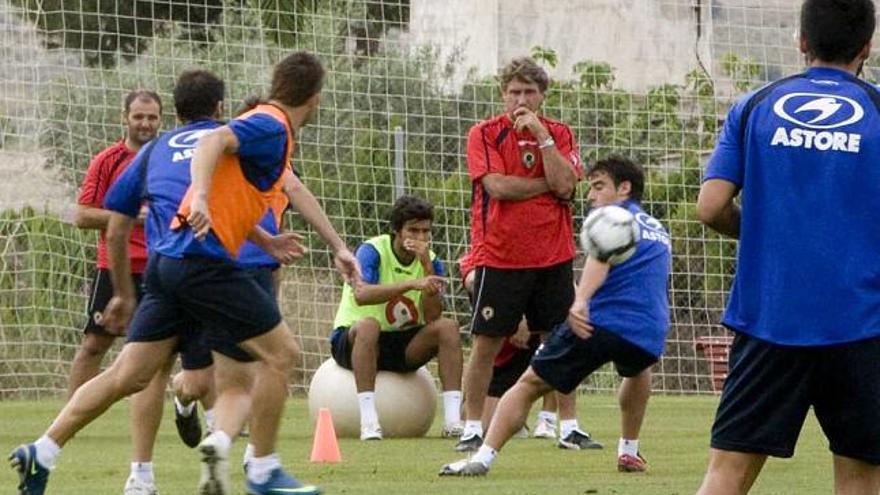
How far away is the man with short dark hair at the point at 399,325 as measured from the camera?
12.1m

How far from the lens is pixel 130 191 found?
27.5 feet

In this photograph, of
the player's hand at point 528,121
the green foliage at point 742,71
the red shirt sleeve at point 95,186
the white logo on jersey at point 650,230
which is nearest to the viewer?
the white logo on jersey at point 650,230

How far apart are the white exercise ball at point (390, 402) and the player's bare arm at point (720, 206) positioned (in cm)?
676

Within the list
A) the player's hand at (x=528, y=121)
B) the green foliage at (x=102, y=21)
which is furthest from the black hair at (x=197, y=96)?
the green foliage at (x=102, y=21)

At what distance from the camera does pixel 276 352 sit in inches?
305

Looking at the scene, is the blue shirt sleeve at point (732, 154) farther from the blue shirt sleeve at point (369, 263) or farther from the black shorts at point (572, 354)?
the blue shirt sleeve at point (369, 263)

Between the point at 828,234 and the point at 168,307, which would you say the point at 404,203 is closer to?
the point at 168,307

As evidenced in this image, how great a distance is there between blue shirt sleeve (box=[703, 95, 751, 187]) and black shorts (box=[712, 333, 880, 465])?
1.42ft

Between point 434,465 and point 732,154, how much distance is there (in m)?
4.84

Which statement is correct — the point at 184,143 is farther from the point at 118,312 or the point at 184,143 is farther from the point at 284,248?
the point at 118,312

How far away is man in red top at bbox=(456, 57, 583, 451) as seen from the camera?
11.1 m

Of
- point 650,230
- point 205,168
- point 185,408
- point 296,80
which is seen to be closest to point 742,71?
point 650,230

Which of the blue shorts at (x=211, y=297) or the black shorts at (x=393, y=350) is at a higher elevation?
the blue shorts at (x=211, y=297)

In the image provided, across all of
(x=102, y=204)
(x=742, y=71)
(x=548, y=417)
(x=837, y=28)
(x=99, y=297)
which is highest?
(x=837, y=28)
